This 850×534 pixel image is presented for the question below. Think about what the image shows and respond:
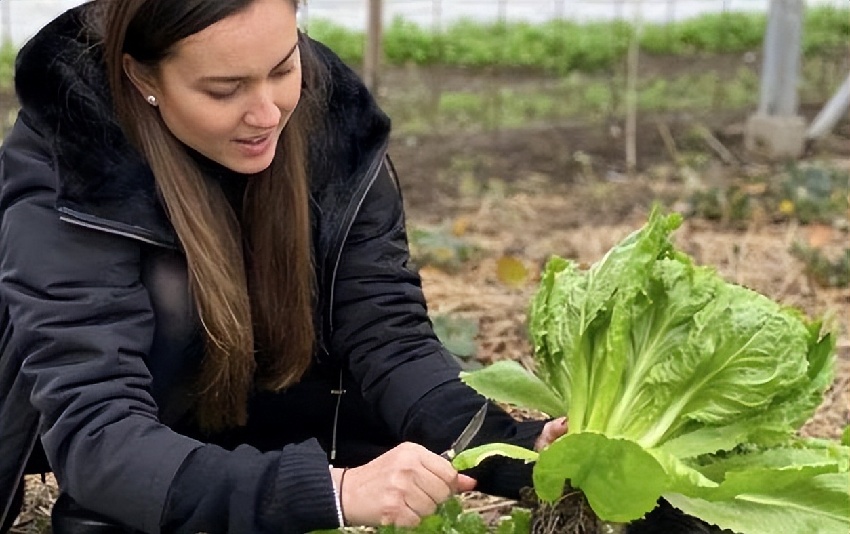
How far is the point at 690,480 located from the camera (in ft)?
5.42

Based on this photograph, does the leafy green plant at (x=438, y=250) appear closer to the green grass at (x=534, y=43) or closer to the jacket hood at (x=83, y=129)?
the jacket hood at (x=83, y=129)

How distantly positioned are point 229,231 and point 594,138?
4.64 m

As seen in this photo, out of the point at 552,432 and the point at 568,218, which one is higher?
the point at 552,432

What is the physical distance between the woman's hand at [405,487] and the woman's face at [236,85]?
493 mm

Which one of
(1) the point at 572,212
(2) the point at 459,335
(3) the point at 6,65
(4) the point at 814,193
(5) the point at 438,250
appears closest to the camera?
(2) the point at 459,335

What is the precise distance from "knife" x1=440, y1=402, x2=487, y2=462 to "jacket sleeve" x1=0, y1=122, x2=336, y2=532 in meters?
0.17

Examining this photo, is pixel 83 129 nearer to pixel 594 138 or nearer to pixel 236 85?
pixel 236 85

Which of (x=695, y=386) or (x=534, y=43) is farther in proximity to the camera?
(x=534, y=43)

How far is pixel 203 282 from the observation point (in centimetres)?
190

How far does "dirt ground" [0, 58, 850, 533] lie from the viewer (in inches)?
137

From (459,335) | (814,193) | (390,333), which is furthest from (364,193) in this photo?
(814,193)

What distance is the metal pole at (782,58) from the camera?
19.8ft

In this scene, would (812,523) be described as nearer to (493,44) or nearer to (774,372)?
(774,372)

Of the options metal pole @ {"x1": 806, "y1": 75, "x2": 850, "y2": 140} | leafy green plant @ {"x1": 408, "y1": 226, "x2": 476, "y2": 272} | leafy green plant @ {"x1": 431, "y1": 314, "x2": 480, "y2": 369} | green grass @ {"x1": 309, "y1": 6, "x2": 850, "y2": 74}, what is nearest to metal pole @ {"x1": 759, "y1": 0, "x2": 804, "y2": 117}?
metal pole @ {"x1": 806, "y1": 75, "x2": 850, "y2": 140}
